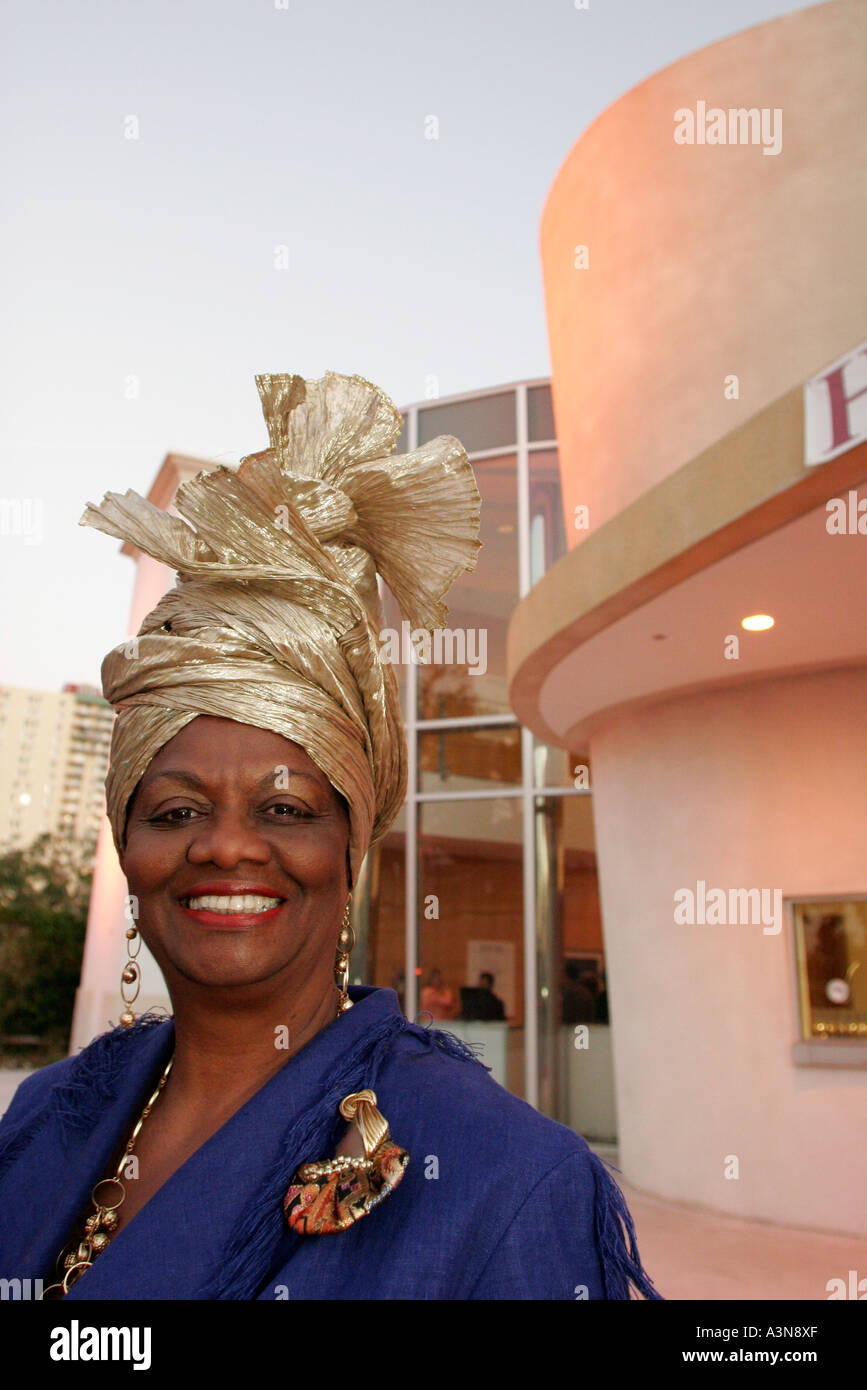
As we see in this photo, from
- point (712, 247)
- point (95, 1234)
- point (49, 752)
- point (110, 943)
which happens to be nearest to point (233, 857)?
point (95, 1234)

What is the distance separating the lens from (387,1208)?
3.63 ft

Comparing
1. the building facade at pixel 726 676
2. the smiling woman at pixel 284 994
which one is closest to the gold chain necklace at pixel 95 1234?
the smiling woman at pixel 284 994

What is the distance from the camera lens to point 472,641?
11.4 metres

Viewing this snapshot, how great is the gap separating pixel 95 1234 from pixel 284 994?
0.37 m

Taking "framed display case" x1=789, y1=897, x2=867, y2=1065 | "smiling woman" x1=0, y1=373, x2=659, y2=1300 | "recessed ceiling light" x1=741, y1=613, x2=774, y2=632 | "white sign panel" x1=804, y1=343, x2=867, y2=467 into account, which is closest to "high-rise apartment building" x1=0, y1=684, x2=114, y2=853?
"framed display case" x1=789, y1=897, x2=867, y2=1065

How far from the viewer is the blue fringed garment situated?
1058 millimetres

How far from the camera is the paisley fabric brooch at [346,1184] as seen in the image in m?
1.07

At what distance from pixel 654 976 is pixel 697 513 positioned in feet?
11.8

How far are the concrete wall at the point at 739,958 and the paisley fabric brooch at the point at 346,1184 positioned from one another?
559 centimetres

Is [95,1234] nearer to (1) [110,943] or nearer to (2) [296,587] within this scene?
(2) [296,587]

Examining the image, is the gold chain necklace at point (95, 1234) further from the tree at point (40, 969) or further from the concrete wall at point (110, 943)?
the tree at point (40, 969)

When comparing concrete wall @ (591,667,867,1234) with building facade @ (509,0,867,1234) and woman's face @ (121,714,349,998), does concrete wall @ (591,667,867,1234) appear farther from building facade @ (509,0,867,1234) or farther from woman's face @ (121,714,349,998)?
woman's face @ (121,714,349,998)
